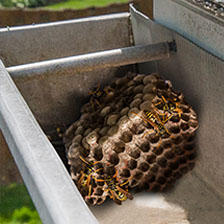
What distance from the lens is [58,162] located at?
733mm

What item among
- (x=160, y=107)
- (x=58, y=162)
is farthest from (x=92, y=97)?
(x=58, y=162)

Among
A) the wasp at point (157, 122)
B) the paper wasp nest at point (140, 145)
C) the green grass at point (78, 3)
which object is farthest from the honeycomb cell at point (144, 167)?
the green grass at point (78, 3)

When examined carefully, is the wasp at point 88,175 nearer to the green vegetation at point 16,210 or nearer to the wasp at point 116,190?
the wasp at point 116,190

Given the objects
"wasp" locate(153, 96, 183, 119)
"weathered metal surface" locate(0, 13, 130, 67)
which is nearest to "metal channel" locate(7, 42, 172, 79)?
"wasp" locate(153, 96, 183, 119)

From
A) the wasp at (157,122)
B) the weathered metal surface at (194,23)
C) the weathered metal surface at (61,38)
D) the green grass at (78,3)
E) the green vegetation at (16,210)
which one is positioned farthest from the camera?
the green grass at (78,3)

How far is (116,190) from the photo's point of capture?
1611mm

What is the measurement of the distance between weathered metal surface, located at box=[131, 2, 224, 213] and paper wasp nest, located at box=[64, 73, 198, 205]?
50 mm

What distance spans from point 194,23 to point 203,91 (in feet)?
0.88

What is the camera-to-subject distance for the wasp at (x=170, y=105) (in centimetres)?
159

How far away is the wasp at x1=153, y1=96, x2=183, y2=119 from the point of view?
1.59m

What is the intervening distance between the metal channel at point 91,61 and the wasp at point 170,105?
19cm

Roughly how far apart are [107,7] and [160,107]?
291 centimetres

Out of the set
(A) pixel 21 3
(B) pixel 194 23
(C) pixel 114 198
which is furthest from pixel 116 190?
(A) pixel 21 3

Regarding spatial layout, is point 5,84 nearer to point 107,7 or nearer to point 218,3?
point 218,3
